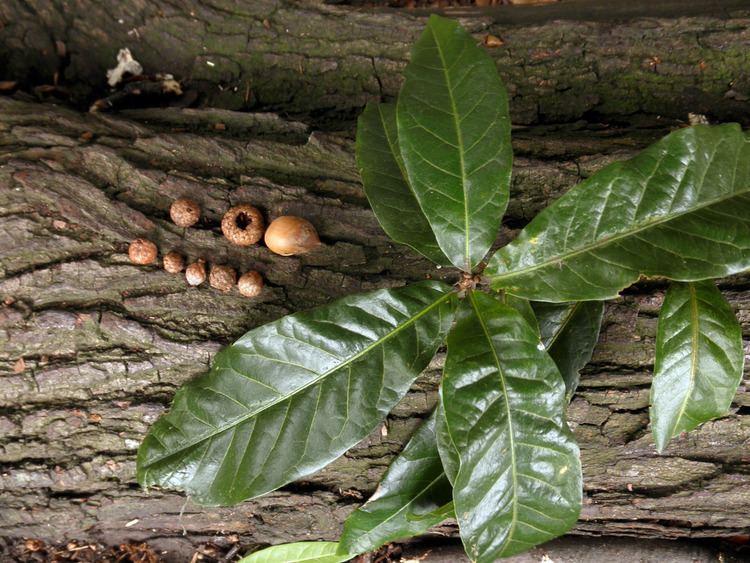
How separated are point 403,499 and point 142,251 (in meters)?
1.44

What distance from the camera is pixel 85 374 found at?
98.1 inches

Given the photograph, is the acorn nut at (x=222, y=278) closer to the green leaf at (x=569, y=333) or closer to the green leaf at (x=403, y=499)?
the green leaf at (x=403, y=499)

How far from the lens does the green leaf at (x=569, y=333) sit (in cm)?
221

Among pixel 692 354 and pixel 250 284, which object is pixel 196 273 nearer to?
pixel 250 284

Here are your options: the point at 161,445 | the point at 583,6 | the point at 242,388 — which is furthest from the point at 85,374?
the point at 583,6

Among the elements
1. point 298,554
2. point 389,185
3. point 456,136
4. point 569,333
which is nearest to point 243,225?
point 389,185

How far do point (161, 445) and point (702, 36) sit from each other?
2981mm

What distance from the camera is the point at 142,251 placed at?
8.03 ft

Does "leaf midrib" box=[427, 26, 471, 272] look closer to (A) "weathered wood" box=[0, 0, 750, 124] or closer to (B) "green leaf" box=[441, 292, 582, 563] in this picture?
(B) "green leaf" box=[441, 292, 582, 563]

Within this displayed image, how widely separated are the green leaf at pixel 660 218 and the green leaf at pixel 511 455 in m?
0.31

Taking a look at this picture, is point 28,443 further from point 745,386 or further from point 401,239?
point 745,386

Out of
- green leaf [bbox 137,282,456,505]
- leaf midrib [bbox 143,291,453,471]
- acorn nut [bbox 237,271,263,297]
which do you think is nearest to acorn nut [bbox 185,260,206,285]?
acorn nut [bbox 237,271,263,297]

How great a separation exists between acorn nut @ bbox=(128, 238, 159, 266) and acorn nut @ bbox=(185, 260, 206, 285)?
0.52ft

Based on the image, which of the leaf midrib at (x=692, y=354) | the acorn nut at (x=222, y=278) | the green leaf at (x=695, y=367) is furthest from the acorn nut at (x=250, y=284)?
the leaf midrib at (x=692, y=354)
